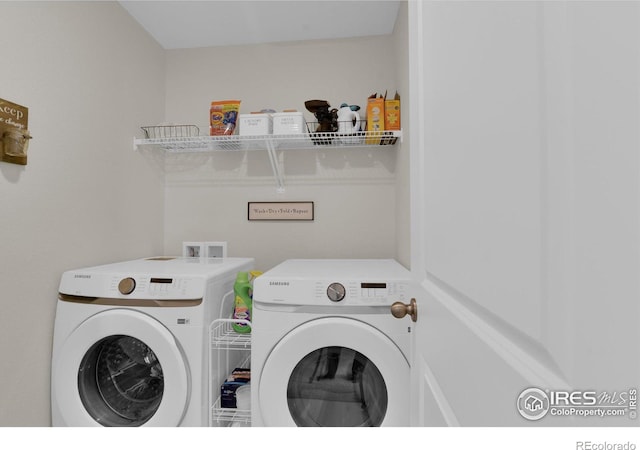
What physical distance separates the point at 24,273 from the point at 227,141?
118 cm

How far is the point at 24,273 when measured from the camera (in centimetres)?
139

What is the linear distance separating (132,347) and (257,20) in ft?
6.50

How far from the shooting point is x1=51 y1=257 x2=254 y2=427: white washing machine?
1415 millimetres

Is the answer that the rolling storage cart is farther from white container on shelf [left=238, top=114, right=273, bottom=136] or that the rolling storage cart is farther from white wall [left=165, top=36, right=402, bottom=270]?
white container on shelf [left=238, top=114, right=273, bottom=136]

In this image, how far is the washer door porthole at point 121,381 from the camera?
1496 mm

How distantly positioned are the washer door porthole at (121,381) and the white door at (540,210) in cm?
139

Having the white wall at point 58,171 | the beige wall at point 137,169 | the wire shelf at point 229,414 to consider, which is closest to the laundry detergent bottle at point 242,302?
the wire shelf at point 229,414

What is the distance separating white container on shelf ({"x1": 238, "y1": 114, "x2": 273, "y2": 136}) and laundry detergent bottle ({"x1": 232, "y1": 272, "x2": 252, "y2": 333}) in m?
0.85

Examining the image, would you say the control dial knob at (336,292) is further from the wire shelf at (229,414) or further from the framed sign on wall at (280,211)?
the framed sign on wall at (280,211)

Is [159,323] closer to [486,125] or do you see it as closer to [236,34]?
[486,125]

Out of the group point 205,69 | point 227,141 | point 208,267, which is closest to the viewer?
point 208,267

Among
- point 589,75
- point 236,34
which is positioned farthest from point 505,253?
point 236,34

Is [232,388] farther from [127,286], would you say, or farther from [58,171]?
[58,171]

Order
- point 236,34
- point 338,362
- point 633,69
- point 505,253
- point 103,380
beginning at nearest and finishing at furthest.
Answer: point 633,69, point 505,253, point 338,362, point 103,380, point 236,34
